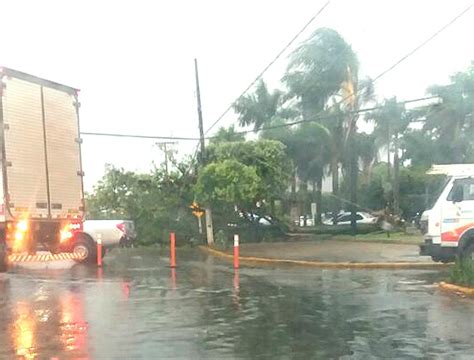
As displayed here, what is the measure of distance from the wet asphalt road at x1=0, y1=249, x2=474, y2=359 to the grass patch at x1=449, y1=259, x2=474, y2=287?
498 mm

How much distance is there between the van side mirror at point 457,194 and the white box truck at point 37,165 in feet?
30.9

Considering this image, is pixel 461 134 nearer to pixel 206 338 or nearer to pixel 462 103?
pixel 462 103

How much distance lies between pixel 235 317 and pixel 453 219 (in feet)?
26.8

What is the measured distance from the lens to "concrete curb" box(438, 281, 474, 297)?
1352 centimetres

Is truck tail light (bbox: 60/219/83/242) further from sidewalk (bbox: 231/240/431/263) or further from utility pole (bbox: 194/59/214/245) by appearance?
utility pole (bbox: 194/59/214/245)

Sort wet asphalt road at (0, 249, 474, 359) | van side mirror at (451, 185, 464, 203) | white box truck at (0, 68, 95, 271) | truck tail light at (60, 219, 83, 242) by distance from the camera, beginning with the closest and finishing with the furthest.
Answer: wet asphalt road at (0, 249, 474, 359) → van side mirror at (451, 185, 464, 203) → white box truck at (0, 68, 95, 271) → truck tail light at (60, 219, 83, 242)

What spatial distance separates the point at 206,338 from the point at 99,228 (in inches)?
655

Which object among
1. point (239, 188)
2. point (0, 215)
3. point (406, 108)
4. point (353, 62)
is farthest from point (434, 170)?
point (406, 108)

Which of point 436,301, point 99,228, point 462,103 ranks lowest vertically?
point 436,301

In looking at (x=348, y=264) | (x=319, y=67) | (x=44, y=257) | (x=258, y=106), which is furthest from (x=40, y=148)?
(x=258, y=106)

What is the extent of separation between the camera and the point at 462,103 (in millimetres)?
44438

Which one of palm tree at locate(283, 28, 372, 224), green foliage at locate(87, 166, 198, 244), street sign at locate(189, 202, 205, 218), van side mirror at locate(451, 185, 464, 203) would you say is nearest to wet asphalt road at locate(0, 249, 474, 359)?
van side mirror at locate(451, 185, 464, 203)

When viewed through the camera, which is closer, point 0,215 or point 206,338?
point 206,338

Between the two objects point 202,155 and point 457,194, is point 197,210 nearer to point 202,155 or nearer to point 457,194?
point 202,155
